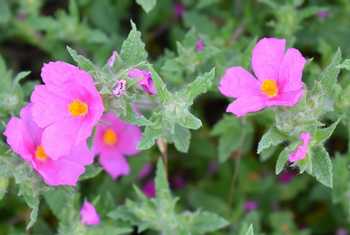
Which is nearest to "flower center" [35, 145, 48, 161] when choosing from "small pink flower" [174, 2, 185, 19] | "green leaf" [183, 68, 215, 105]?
"green leaf" [183, 68, 215, 105]

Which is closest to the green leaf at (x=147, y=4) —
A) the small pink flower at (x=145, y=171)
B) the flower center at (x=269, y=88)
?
the flower center at (x=269, y=88)

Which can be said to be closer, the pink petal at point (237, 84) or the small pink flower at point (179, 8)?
the pink petal at point (237, 84)

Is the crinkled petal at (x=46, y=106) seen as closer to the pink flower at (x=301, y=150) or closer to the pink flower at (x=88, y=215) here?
the pink flower at (x=88, y=215)

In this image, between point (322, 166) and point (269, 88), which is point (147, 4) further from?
point (322, 166)

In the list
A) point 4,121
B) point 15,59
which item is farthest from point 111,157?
point 15,59

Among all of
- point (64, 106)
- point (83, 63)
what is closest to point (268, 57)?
point (83, 63)

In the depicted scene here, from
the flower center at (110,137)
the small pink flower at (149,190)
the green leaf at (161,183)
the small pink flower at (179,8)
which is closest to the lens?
the green leaf at (161,183)
